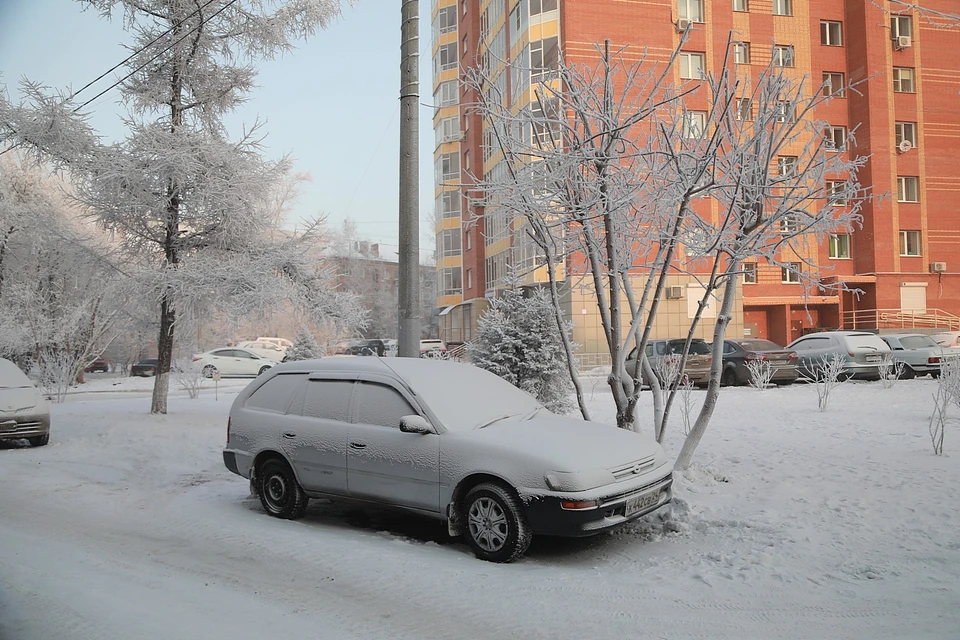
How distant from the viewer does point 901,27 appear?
3600cm

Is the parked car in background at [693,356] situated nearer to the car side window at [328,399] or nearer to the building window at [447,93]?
the car side window at [328,399]

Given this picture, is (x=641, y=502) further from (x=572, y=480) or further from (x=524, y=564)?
(x=524, y=564)

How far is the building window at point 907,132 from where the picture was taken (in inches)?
1427

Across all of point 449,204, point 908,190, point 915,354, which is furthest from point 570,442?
point 449,204

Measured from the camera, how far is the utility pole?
26.9 feet

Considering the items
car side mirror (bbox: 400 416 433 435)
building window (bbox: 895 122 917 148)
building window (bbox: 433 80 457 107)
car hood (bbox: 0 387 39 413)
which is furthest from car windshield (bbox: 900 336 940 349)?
building window (bbox: 433 80 457 107)

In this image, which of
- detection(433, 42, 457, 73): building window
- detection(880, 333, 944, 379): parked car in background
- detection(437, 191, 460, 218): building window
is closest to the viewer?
detection(880, 333, 944, 379): parked car in background

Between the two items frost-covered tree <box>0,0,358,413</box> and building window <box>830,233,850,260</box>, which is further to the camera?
building window <box>830,233,850,260</box>

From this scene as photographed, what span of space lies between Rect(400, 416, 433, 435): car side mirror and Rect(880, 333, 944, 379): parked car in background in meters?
18.6

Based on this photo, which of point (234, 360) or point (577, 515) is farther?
point (234, 360)

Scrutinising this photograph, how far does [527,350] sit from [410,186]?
4398 mm

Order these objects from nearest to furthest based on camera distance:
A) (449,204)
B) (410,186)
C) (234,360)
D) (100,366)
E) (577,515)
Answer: (577,515)
(410,186)
(234,360)
(100,366)
(449,204)

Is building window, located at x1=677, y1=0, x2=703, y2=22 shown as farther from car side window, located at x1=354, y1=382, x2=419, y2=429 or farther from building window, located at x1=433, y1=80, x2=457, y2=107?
car side window, located at x1=354, y1=382, x2=419, y2=429

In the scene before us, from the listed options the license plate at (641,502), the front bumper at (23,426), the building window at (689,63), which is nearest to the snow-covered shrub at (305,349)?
the front bumper at (23,426)
